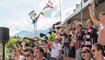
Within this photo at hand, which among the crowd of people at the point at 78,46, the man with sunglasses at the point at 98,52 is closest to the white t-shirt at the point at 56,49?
the crowd of people at the point at 78,46

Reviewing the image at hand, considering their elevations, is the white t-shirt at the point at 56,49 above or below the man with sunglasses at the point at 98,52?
below

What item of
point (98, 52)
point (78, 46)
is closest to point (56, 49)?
point (78, 46)

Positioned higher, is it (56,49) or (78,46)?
(78,46)

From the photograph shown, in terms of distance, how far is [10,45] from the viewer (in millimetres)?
82875

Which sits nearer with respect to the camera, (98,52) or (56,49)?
(98,52)

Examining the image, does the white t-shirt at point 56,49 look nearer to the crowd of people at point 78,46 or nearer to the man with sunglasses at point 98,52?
the crowd of people at point 78,46

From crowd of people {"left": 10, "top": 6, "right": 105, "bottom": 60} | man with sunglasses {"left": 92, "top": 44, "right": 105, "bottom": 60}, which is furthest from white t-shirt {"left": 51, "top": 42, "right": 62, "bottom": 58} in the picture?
man with sunglasses {"left": 92, "top": 44, "right": 105, "bottom": 60}

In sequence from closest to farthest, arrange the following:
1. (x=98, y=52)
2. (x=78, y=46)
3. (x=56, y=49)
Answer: (x=98, y=52)
(x=78, y=46)
(x=56, y=49)

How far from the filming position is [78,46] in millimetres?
7391

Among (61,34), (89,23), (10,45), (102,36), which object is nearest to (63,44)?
(61,34)

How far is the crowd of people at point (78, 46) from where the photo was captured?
17.5ft

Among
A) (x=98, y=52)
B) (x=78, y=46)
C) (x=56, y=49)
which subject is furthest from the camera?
(x=56, y=49)

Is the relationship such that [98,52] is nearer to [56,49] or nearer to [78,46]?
[78,46]

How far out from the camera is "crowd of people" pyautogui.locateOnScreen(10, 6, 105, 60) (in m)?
5.35
